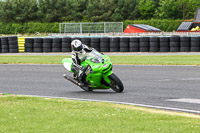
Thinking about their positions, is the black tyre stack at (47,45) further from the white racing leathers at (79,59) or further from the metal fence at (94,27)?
the metal fence at (94,27)

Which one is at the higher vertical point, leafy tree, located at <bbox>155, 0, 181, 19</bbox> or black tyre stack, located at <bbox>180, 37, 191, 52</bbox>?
black tyre stack, located at <bbox>180, 37, 191, 52</bbox>

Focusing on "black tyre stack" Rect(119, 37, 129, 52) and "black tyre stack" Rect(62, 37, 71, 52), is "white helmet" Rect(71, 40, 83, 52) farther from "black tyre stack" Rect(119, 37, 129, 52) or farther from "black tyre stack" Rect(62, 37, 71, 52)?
"black tyre stack" Rect(62, 37, 71, 52)

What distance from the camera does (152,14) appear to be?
271 feet

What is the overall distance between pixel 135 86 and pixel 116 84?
4.89 feet

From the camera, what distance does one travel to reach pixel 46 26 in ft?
221

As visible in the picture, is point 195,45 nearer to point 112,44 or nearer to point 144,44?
point 144,44

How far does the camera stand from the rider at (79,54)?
40.7 feet

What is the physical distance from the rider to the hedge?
168 feet

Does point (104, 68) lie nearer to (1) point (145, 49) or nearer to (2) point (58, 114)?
(2) point (58, 114)

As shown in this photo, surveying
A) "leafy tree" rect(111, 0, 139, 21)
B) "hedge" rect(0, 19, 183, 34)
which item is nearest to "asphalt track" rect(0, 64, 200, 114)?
"hedge" rect(0, 19, 183, 34)

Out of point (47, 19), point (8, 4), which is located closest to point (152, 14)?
point (47, 19)

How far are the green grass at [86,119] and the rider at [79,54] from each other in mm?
2517

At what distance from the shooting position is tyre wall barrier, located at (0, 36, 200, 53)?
27.2 meters

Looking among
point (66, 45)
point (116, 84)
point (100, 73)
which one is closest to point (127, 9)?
point (66, 45)
